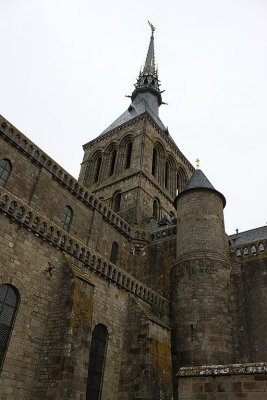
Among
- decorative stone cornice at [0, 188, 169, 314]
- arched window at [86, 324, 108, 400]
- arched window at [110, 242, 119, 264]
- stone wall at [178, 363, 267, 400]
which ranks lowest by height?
stone wall at [178, 363, 267, 400]

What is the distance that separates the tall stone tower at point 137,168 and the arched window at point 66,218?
6.45 meters

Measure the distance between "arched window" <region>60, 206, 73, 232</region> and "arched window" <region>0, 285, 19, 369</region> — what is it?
723cm

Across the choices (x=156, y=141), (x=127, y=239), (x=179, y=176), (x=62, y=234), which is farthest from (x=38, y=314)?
(x=179, y=176)

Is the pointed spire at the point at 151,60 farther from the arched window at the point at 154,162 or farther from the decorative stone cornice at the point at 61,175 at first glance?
the decorative stone cornice at the point at 61,175

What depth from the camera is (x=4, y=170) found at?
16781 millimetres

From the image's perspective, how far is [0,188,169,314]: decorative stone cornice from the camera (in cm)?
1248

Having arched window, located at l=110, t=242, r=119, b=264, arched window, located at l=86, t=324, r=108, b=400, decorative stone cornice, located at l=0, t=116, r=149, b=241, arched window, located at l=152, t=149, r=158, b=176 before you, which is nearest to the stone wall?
arched window, located at l=86, t=324, r=108, b=400

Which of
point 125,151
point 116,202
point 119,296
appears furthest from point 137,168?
point 119,296

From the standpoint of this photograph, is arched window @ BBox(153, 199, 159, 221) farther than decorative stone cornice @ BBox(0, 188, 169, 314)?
Yes

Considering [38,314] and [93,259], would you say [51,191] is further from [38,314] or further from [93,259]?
[38,314]

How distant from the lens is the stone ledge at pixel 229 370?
670 cm

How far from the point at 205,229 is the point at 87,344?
31.1 ft

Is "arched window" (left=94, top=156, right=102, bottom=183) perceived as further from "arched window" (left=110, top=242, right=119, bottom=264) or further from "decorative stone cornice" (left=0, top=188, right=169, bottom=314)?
"decorative stone cornice" (left=0, top=188, right=169, bottom=314)

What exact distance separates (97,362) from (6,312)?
4.52 metres
